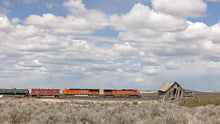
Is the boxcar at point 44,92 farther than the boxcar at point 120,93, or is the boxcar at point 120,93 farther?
the boxcar at point 120,93

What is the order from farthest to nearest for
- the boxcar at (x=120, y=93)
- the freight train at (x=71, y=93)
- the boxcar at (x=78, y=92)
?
Answer: the boxcar at (x=120, y=93)
the freight train at (x=71, y=93)
the boxcar at (x=78, y=92)

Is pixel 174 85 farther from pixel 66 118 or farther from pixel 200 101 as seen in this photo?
pixel 66 118

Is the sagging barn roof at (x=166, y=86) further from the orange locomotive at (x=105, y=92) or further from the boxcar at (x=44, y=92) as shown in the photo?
the boxcar at (x=44, y=92)

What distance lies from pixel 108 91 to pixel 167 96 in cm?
2166

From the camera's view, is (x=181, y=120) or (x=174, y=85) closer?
(x=181, y=120)

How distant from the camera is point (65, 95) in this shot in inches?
2456

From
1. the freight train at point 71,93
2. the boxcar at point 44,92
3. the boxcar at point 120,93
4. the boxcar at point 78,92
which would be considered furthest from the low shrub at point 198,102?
the boxcar at point 44,92

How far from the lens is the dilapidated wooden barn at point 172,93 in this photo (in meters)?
46.9

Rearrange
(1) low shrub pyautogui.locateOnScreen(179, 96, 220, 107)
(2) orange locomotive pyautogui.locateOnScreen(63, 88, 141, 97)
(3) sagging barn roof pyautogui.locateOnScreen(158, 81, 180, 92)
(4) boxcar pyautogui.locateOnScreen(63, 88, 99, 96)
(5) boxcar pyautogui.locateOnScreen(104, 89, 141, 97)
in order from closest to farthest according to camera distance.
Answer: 1. (1) low shrub pyautogui.locateOnScreen(179, 96, 220, 107)
2. (3) sagging barn roof pyautogui.locateOnScreen(158, 81, 180, 92)
3. (4) boxcar pyautogui.locateOnScreen(63, 88, 99, 96)
4. (2) orange locomotive pyautogui.locateOnScreen(63, 88, 141, 97)
5. (5) boxcar pyautogui.locateOnScreen(104, 89, 141, 97)

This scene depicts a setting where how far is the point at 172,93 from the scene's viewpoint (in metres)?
47.0

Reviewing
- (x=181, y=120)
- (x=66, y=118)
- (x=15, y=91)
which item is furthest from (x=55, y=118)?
(x=15, y=91)

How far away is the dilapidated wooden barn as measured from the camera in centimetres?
4694

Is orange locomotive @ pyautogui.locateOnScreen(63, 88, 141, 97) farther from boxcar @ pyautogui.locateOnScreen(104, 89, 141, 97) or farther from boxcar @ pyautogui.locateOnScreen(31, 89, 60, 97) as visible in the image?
boxcar @ pyautogui.locateOnScreen(31, 89, 60, 97)

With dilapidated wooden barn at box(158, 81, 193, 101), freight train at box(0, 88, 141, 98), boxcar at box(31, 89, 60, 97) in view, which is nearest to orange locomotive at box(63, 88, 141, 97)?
freight train at box(0, 88, 141, 98)
